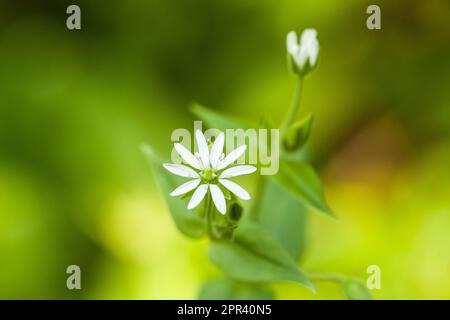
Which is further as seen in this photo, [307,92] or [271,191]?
[307,92]

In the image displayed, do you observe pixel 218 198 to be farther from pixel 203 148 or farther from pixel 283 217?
pixel 283 217

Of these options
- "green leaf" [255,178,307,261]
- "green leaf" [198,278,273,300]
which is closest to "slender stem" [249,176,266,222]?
"green leaf" [255,178,307,261]

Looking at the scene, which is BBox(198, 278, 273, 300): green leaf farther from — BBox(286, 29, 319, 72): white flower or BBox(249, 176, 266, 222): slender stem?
BBox(286, 29, 319, 72): white flower

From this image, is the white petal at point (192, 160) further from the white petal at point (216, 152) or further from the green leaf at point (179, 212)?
the green leaf at point (179, 212)

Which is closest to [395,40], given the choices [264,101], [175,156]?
[264,101]

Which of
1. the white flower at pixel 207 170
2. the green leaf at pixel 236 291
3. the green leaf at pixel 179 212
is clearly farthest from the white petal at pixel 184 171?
the green leaf at pixel 236 291

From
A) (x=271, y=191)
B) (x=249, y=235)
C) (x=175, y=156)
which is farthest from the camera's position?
(x=271, y=191)

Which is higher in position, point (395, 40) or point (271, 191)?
point (395, 40)

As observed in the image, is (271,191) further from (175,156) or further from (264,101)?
(264,101)
